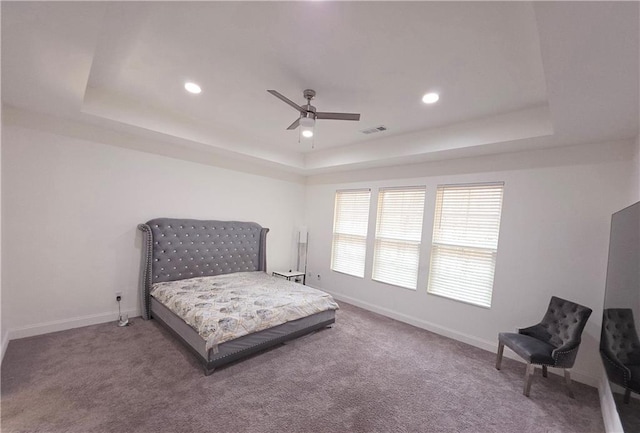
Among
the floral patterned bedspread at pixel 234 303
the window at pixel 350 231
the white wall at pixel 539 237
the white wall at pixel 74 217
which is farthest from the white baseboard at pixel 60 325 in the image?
the white wall at pixel 539 237

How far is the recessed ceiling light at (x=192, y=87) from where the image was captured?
2.66m

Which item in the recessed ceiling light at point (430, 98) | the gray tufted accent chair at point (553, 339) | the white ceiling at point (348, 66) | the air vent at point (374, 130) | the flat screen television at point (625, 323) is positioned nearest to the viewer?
the flat screen television at point (625, 323)

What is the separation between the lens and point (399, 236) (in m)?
4.32

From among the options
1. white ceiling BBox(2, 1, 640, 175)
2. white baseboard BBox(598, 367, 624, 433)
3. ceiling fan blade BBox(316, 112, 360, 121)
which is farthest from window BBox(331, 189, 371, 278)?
white baseboard BBox(598, 367, 624, 433)

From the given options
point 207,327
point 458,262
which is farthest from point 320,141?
point 207,327

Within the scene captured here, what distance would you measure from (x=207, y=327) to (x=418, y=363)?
2.35 meters

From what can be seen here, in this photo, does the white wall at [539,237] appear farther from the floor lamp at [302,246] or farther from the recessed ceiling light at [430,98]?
the floor lamp at [302,246]

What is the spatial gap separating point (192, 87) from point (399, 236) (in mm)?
3587

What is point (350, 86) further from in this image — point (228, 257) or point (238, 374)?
point (228, 257)

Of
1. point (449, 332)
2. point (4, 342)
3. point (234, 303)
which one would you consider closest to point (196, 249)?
point (234, 303)

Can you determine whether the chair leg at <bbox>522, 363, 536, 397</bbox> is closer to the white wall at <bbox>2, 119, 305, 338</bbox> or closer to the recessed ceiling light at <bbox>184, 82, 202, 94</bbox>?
the recessed ceiling light at <bbox>184, 82, 202, 94</bbox>

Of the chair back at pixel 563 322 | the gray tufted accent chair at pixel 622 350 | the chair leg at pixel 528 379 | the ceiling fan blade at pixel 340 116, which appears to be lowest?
the chair leg at pixel 528 379

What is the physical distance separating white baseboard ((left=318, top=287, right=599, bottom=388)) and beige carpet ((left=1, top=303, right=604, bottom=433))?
100 mm

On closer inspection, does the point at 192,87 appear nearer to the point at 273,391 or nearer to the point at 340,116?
the point at 340,116
